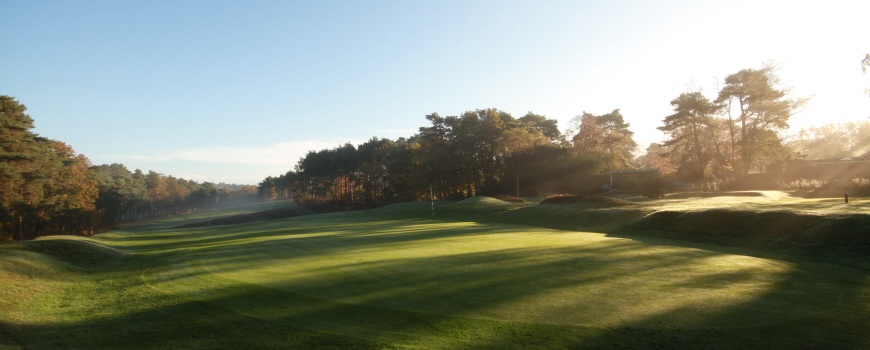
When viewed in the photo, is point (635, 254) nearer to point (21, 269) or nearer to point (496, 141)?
point (21, 269)

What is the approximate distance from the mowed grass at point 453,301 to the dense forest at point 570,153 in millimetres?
33758

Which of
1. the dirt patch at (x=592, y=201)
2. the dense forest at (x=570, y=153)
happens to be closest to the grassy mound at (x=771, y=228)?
the dirt patch at (x=592, y=201)

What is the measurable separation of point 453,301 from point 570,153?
52538mm

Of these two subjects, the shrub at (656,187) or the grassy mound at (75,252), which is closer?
the grassy mound at (75,252)

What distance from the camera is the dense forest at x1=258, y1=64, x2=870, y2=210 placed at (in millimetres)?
48781

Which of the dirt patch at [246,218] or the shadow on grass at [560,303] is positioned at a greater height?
the shadow on grass at [560,303]

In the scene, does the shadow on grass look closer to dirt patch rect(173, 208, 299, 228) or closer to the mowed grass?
the mowed grass

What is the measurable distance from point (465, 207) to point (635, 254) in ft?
76.3

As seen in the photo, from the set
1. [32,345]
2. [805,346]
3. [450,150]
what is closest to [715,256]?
[805,346]

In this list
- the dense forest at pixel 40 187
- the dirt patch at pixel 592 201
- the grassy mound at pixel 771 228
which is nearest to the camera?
the grassy mound at pixel 771 228

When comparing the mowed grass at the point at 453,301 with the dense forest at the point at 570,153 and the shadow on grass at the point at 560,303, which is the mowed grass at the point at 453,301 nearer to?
the shadow on grass at the point at 560,303

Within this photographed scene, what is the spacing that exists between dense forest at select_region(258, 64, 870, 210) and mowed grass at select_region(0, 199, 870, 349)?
33.8 m

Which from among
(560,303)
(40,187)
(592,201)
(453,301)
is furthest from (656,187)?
(40,187)

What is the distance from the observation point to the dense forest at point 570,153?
4878 cm
